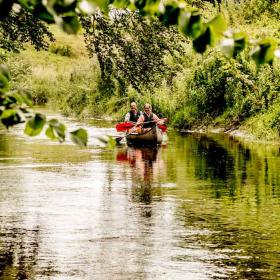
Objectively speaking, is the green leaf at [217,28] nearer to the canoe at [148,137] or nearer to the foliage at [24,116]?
the foliage at [24,116]

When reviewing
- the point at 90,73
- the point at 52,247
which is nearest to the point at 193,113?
the point at 90,73

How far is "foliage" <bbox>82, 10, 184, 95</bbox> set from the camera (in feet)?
44.0

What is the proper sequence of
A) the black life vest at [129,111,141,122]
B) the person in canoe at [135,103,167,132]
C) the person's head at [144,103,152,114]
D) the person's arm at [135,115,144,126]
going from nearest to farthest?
the person's head at [144,103,152,114] < the person in canoe at [135,103,167,132] < the person's arm at [135,115,144,126] < the black life vest at [129,111,141,122]

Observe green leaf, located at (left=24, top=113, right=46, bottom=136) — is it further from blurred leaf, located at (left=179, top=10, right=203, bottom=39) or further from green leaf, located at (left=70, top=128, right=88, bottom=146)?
blurred leaf, located at (left=179, top=10, right=203, bottom=39)

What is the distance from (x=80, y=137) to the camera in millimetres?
2617

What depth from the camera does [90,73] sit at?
51062mm

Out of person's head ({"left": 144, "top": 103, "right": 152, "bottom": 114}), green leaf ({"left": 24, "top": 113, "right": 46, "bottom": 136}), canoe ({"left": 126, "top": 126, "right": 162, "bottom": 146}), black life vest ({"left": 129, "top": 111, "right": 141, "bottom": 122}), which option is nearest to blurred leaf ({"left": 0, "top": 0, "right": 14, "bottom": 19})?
green leaf ({"left": 24, "top": 113, "right": 46, "bottom": 136})

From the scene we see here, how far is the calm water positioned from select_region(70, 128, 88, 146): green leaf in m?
0.18

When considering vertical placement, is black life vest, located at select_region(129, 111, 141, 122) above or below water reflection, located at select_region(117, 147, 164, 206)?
above

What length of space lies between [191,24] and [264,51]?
238 mm

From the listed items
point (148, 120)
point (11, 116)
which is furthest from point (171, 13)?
point (148, 120)

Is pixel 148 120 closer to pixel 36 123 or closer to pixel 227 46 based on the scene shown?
pixel 36 123

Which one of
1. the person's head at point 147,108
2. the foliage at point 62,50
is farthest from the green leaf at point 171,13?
the foliage at point 62,50

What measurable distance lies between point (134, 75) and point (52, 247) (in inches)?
181
